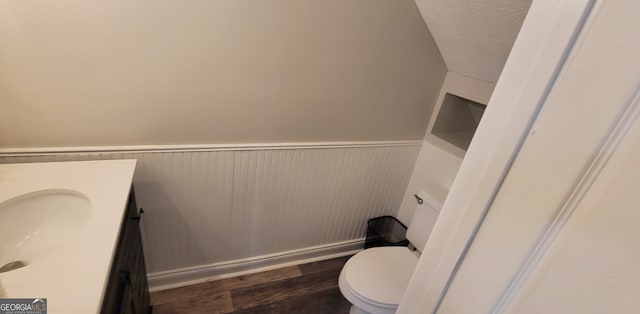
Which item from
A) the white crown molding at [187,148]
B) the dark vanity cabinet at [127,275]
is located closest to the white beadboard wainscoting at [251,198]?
the white crown molding at [187,148]

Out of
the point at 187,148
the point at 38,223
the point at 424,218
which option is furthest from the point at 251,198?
the point at 424,218

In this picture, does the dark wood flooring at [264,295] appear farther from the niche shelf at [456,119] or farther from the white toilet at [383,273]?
the niche shelf at [456,119]

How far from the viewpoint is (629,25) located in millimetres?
300

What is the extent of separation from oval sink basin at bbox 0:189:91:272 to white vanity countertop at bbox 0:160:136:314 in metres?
0.03

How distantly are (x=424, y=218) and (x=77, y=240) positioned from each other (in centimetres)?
161

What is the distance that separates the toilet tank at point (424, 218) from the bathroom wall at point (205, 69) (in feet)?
1.83

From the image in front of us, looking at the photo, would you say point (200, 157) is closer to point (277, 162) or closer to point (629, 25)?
point (277, 162)

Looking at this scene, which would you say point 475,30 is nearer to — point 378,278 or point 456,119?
point 456,119

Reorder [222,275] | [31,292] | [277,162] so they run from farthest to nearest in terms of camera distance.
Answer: [222,275], [277,162], [31,292]

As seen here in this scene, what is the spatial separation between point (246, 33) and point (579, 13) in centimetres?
116

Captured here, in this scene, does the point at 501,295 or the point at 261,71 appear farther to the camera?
the point at 261,71

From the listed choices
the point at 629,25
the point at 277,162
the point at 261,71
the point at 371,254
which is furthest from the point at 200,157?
the point at 629,25

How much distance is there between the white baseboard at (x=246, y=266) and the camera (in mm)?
1651

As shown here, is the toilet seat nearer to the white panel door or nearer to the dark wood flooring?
the dark wood flooring
